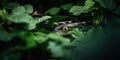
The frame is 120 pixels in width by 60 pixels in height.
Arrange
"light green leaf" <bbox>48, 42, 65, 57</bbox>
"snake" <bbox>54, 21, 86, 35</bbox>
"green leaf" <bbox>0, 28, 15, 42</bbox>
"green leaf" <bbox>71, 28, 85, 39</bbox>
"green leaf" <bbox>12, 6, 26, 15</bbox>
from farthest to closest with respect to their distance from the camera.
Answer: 1. "snake" <bbox>54, 21, 86, 35</bbox>
2. "green leaf" <bbox>71, 28, 85, 39</bbox>
3. "green leaf" <bbox>12, 6, 26, 15</bbox>
4. "green leaf" <bbox>0, 28, 15, 42</bbox>
5. "light green leaf" <bbox>48, 42, 65, 57</bbox>

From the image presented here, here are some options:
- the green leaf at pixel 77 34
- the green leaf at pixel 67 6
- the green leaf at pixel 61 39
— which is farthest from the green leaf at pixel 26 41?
the green leaf at pixel 67 6

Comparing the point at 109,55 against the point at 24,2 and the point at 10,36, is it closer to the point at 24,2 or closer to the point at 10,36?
the point at 10,36

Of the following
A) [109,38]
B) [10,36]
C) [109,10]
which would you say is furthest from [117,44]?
[109,10]

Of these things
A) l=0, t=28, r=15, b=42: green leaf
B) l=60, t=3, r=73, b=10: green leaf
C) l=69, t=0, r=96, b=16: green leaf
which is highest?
l=0, t=28, r=15, b=42: green leaf

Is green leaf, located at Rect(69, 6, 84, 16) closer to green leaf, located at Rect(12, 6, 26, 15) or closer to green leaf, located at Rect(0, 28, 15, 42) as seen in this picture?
green leaf, located at Rect(12, 6, 26, 15)

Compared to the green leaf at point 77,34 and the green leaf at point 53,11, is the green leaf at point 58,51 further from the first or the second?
the green leaf at point 53,11

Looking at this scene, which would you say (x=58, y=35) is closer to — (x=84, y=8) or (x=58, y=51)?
(x=58, y=51)

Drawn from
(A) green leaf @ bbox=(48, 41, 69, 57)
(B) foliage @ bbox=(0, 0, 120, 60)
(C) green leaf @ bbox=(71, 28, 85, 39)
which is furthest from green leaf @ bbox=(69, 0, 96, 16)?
(A) green leaf @ bbox=(48, 41, 69, 57)

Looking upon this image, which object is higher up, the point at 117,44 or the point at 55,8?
the point at 117,44
